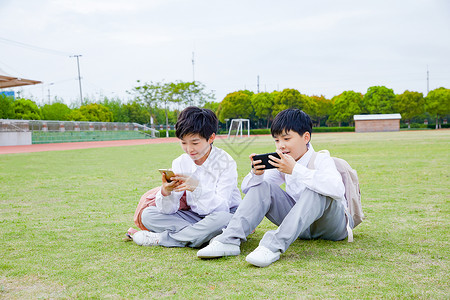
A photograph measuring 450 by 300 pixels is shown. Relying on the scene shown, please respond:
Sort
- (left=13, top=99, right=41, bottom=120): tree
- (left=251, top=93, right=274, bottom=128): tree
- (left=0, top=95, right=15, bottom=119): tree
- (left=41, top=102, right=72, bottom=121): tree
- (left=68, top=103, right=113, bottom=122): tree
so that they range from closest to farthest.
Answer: (left=0, top=95, right=15, bottom=119): tree → (left=13, top=99, right=41, bottom=120): tree → (left=68, top=103, right=113, bottom=122): tree → (left=41, top=102, right=72, bottom=121): tree → (left=251, top=93, right=274, bottom=128): tree

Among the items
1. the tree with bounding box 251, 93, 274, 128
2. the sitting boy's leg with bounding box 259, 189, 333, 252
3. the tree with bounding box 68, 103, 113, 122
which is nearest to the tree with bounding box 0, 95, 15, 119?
the tree with bounding box 68, 103, 113, 122

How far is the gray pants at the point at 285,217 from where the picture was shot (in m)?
2.40

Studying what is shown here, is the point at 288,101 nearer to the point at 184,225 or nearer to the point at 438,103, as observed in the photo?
the point at 438,103

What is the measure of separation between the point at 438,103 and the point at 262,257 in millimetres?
54652

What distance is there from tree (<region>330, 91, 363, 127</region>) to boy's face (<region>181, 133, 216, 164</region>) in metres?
53.2

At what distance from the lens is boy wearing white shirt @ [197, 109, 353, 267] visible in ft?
7.84

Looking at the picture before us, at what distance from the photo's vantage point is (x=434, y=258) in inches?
95.6

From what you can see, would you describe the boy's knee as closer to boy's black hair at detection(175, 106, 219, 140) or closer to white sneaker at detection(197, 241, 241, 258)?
white sneaker at detection(197, 241, 241, 258)

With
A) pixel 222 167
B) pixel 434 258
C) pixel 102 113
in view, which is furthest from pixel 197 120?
pixel 102 113

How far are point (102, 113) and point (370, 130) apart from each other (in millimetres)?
28038

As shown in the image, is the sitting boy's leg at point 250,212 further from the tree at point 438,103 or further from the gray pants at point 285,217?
the tree at point 438,103

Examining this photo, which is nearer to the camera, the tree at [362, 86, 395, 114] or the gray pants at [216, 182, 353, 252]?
the gray pants at [216, 182, 353, 252]

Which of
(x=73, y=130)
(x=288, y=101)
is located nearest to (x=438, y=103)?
(x=288, y=101)

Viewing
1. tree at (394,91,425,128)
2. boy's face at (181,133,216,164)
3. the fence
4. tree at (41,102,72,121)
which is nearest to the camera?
boy's face at (181,133,216,164)
